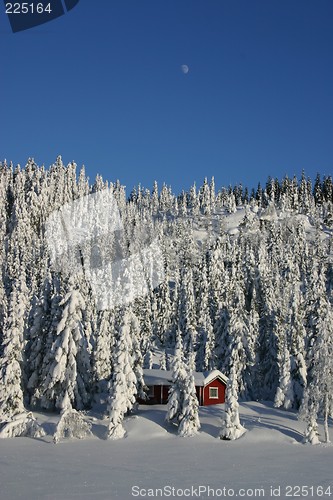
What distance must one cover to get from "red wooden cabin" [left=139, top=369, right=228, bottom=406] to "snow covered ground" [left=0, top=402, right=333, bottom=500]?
3386 millimetres

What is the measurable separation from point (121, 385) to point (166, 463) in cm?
1057

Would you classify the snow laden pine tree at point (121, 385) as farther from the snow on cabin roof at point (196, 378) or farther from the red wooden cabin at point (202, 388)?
the red wooden cabin at point (202, 388)

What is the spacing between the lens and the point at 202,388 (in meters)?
45.4

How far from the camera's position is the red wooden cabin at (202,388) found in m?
45.4

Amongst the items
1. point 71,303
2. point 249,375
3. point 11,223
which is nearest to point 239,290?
point 249,375

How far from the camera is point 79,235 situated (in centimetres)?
14375

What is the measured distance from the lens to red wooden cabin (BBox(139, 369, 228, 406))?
4538 cm

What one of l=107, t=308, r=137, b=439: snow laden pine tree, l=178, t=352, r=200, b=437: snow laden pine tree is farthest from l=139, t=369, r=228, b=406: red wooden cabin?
l=178, t=352, r=200, b=437: snow laden pine tree

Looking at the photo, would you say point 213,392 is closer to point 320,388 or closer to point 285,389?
point 285,389

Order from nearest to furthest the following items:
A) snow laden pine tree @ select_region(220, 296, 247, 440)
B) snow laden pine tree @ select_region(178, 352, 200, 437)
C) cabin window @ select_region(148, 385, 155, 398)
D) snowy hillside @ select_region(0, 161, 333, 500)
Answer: snowy hillside @ select_region(0, 161, 333, 500) → snow laden pine tree @ select_region(220, 296, 247, 440) → snow laden pine tree @ select_region(178, 352, 200, 437) → cabin window @ select_region(148, 385, 155, 398)

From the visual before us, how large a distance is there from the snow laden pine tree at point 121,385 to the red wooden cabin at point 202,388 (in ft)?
19.8

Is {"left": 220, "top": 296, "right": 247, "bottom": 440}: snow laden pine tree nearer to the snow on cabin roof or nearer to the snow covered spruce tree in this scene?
the snow on cabin roof

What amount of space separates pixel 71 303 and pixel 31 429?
10.6 metres

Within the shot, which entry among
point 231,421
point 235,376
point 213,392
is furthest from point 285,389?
point 231,421
